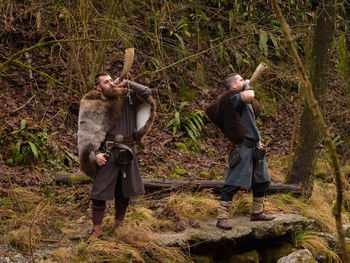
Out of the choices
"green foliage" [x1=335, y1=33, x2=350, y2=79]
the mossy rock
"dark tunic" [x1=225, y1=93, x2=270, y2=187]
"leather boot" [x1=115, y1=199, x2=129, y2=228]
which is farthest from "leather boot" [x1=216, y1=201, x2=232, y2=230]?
"green foliage" [x1=335, y1=33, x2=350, y2=79]

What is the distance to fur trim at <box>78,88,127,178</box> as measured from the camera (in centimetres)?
436

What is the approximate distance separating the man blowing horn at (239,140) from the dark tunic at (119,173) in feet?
3.39

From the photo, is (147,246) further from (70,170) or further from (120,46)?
(120,46)

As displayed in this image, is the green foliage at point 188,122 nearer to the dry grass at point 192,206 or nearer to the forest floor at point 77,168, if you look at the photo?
the forest floor at point 77,168

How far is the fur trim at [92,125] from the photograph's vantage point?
14.3ft

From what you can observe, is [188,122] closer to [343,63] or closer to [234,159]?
[234,159]

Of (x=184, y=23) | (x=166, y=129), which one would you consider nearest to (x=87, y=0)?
(x=166, y=129)

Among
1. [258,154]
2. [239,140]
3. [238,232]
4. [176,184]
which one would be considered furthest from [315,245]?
[176,184]

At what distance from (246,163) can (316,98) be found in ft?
7.82

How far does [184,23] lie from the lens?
36.5 feet

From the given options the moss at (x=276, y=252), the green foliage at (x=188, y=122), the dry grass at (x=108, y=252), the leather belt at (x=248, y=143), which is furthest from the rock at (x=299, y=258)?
the green foliage at (x=188, y=122)

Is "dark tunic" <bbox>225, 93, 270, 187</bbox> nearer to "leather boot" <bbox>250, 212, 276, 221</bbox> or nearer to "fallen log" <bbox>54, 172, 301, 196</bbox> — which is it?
"leather boot" <bbox>250, 212, 276, 221</bbox>

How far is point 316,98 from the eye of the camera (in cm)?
642

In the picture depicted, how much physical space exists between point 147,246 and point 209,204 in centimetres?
152
